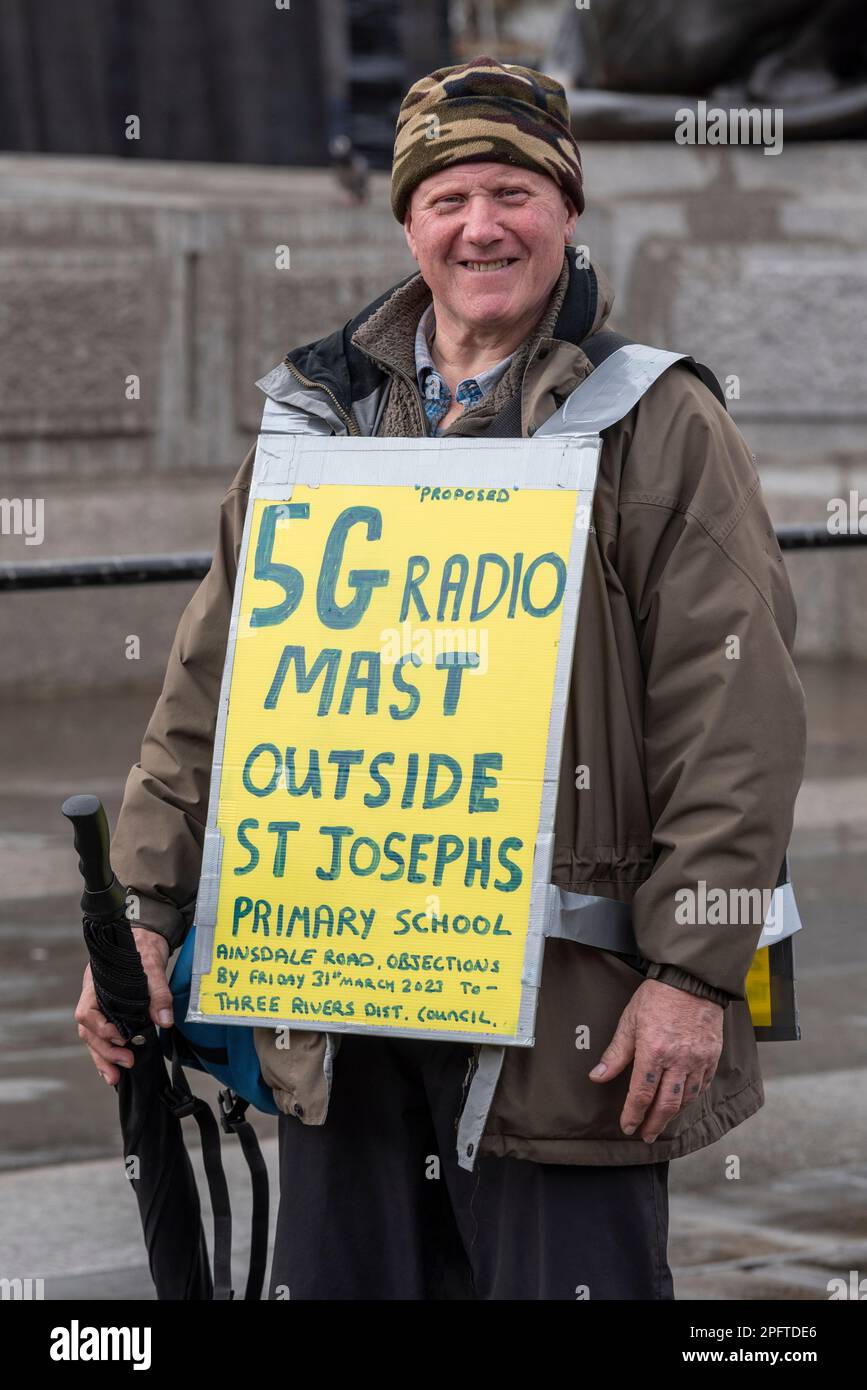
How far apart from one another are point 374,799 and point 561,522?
0.43 metres

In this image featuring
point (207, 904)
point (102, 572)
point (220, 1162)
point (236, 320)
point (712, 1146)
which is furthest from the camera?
point (236, 320)

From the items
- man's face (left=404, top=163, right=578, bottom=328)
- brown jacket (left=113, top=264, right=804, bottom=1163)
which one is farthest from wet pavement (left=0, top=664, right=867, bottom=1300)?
man's face (left=404, top=163, right=578, bottom=328)

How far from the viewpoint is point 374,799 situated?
265 cm

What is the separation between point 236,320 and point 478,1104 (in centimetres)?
778

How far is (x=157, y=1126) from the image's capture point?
282cm

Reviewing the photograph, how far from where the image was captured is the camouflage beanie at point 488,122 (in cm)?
266

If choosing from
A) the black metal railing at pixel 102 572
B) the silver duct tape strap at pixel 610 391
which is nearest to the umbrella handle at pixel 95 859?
the silver duct tape strap at pixel 610 391

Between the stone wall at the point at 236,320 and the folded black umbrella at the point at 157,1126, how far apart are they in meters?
6.54

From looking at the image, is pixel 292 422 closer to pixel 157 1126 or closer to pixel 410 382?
pixel 410 382

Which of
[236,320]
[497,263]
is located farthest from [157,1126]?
[236,320]

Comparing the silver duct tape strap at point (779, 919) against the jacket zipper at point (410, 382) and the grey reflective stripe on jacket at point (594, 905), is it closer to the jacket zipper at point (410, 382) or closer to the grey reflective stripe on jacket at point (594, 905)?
the grey reflective stripe on jacket at point (594, 905)
